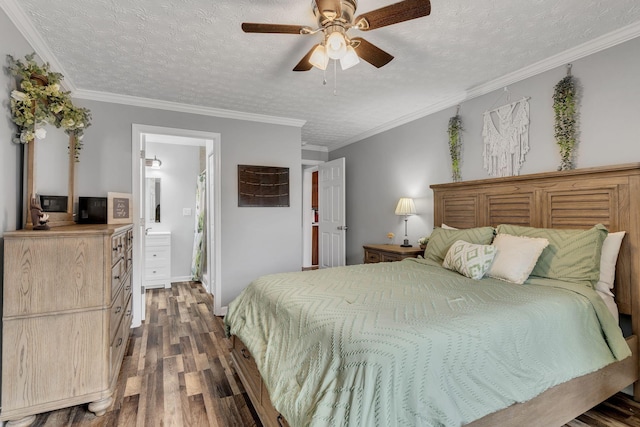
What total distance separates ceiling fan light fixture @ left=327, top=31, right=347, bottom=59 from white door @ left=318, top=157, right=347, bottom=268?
10.6 ft

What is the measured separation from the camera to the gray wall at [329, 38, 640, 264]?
2205mm

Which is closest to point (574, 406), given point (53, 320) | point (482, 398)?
point (482, 398)

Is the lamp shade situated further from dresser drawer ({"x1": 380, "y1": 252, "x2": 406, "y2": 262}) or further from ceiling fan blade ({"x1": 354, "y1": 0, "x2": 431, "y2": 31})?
ceiling fan blade ({"x1": 354, "y1": 0, "x2": 431, "y2": 31})

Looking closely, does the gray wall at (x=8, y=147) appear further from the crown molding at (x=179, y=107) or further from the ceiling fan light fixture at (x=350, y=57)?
the ceiling fan light fixture at (x=350, y=57)

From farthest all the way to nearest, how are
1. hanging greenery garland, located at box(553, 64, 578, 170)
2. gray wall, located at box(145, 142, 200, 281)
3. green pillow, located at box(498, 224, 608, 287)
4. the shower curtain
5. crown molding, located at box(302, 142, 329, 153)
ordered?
crown molding, located at box(302, 142, 329, 153)
gray wall, located at box(145, 142, 200, 281)
the shower curtain
hanging greenery garland, located at box(553, 64, 578, 170)
green pillow, located at box(498, 224, 608, 287)

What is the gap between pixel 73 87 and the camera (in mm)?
3012

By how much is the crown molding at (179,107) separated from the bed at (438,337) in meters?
2.37

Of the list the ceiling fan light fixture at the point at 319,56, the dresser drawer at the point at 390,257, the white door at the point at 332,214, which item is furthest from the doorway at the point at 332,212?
the ceiling fan light fixture at the point at 319,56

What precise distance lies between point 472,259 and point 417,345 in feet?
4.33

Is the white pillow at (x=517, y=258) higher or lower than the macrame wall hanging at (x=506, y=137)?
lower

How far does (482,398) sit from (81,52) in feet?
11.1

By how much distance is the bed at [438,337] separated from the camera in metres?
1.14

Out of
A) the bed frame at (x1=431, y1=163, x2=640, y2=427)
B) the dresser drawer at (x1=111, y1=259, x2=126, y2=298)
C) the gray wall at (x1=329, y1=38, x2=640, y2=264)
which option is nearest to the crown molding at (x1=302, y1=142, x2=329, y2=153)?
the gray wall at (x1=329, y1=38, x2=640, y2=264)

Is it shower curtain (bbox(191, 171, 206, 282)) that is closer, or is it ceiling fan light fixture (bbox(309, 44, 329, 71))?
ceiling fan light fixture (bbox(309, 44, 329, 71))
